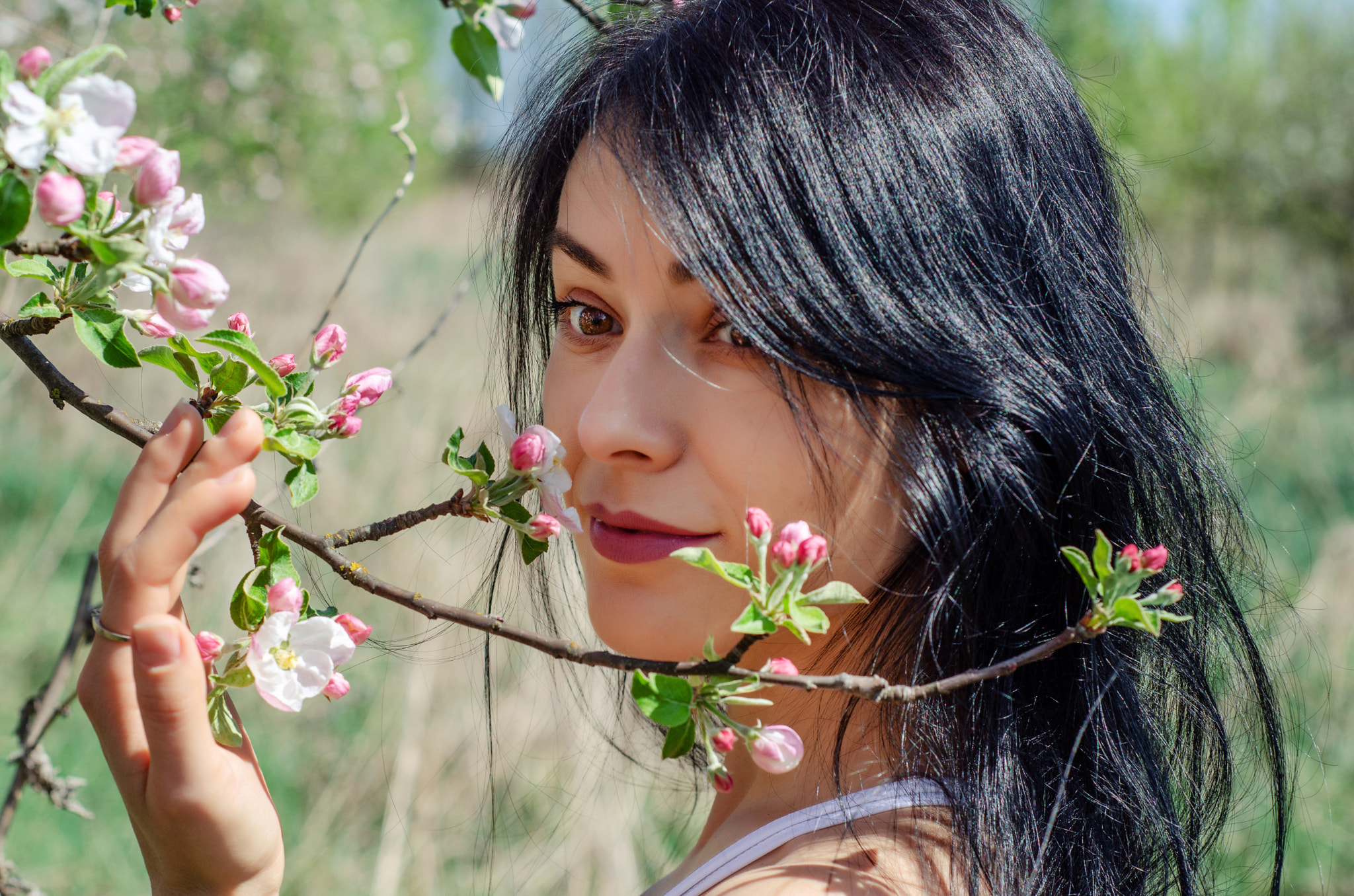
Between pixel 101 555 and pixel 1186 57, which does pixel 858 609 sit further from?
pixel 1186 57

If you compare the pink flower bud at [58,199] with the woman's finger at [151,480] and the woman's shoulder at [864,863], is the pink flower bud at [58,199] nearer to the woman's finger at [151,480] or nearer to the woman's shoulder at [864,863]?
the woman's finger at [151,480]

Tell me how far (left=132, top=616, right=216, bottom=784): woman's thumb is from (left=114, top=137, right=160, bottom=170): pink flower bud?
28 centimetres

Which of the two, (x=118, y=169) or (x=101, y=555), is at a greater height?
(x=118, y=169)

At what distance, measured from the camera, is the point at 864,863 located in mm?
1007

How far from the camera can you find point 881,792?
3.55 ft

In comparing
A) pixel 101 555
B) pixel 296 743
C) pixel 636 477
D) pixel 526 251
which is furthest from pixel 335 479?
pixel 101 555

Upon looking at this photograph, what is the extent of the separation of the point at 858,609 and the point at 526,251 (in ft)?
2.42

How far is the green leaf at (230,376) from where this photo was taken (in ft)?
2.32

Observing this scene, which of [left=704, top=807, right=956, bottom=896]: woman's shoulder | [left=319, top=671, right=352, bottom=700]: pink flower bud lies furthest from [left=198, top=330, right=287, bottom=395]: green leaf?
[left=704, top=807, right=956, bottom=896]: woman's shoulder

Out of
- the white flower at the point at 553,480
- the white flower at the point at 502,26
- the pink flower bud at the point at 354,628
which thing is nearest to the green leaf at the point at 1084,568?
the white flower at the point at 553,480

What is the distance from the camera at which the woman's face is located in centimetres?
101

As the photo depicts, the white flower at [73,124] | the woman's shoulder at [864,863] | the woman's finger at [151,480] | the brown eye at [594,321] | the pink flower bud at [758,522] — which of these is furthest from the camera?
the brown eye at [594,321]

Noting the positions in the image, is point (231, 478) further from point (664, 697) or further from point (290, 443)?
point (664, 697)

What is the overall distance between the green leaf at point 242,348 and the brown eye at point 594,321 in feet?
1.85
